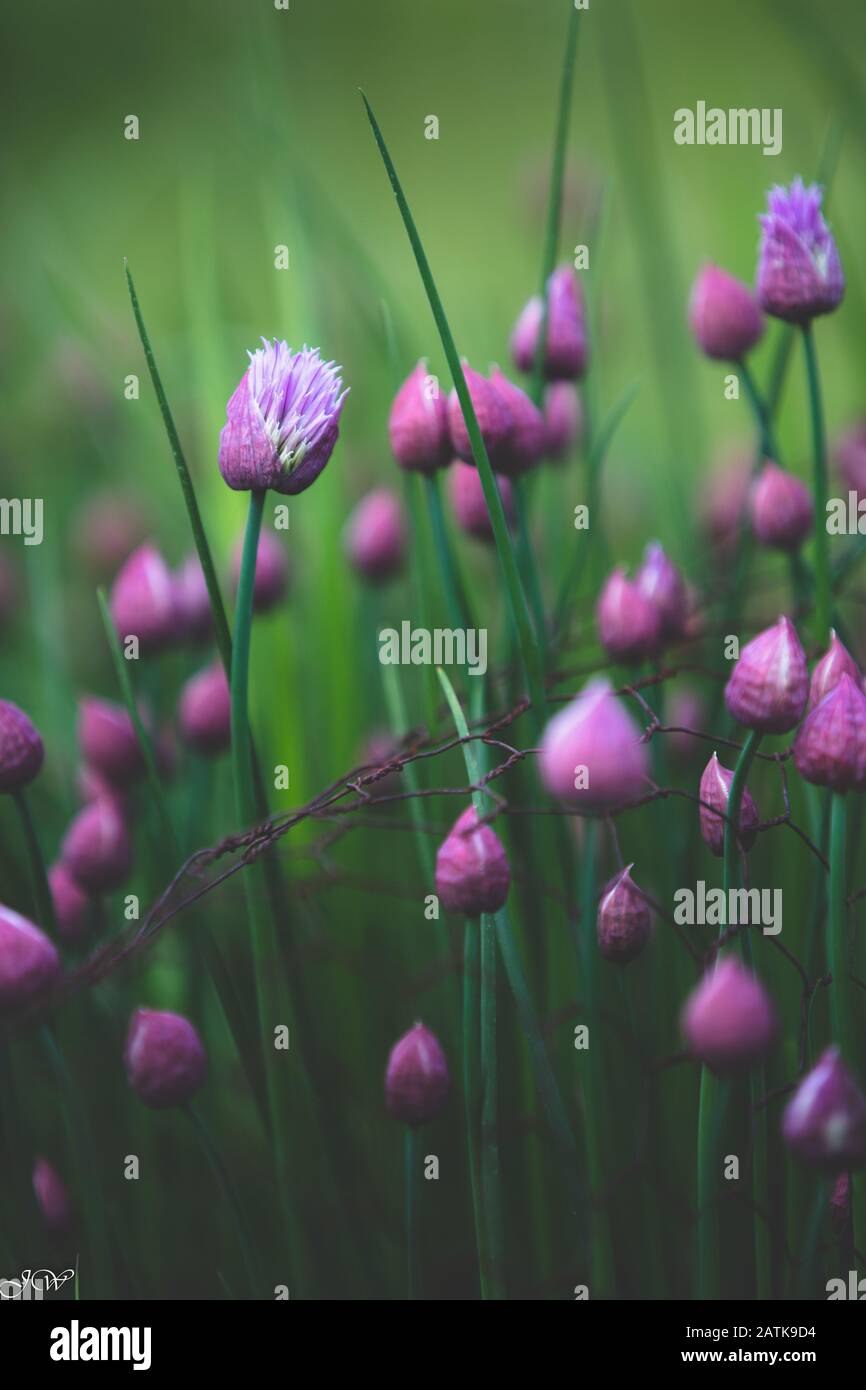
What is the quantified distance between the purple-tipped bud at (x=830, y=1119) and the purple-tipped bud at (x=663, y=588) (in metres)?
0.29

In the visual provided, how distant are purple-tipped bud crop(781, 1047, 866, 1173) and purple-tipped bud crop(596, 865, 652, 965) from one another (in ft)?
0.31

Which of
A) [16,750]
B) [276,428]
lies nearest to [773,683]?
[276,428]

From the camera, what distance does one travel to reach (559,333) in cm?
70

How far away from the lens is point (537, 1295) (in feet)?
2.04

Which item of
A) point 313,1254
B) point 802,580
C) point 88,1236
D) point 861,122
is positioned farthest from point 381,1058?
point 861,122

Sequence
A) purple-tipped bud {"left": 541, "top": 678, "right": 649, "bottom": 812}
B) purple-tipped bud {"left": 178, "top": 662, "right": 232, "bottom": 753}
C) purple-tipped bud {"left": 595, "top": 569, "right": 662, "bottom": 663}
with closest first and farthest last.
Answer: purple-tipped bud {"left": 541, "top": 678, "right": 649, "bottom": 812} < purple-tipped bud {"left": 595, "top": 569, "right": 662, "bottom": 663} < purple-tipped bud {"left": 178, "top": 662, "right": 232, "bottom": 753}

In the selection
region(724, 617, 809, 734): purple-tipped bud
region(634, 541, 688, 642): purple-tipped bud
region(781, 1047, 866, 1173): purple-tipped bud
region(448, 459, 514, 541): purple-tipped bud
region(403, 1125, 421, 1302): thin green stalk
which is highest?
region(448, 459, 514, 541): purple-tipped bud

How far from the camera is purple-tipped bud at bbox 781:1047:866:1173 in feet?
1.38

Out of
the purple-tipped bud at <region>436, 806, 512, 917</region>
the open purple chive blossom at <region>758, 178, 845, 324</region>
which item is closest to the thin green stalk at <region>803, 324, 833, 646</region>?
the open purple chive blossom at <region>758, 178, 845, 324</region>

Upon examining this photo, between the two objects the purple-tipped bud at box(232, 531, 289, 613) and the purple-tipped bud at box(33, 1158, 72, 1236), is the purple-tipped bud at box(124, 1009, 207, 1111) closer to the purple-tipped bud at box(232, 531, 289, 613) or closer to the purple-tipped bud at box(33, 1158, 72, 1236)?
the purple-tipped bud at box(33, 1158, 72, 1236)

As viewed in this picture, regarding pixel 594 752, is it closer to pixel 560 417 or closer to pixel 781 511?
pixel 781 511

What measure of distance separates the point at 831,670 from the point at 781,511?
18cm

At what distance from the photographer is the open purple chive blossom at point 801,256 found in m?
0.59
